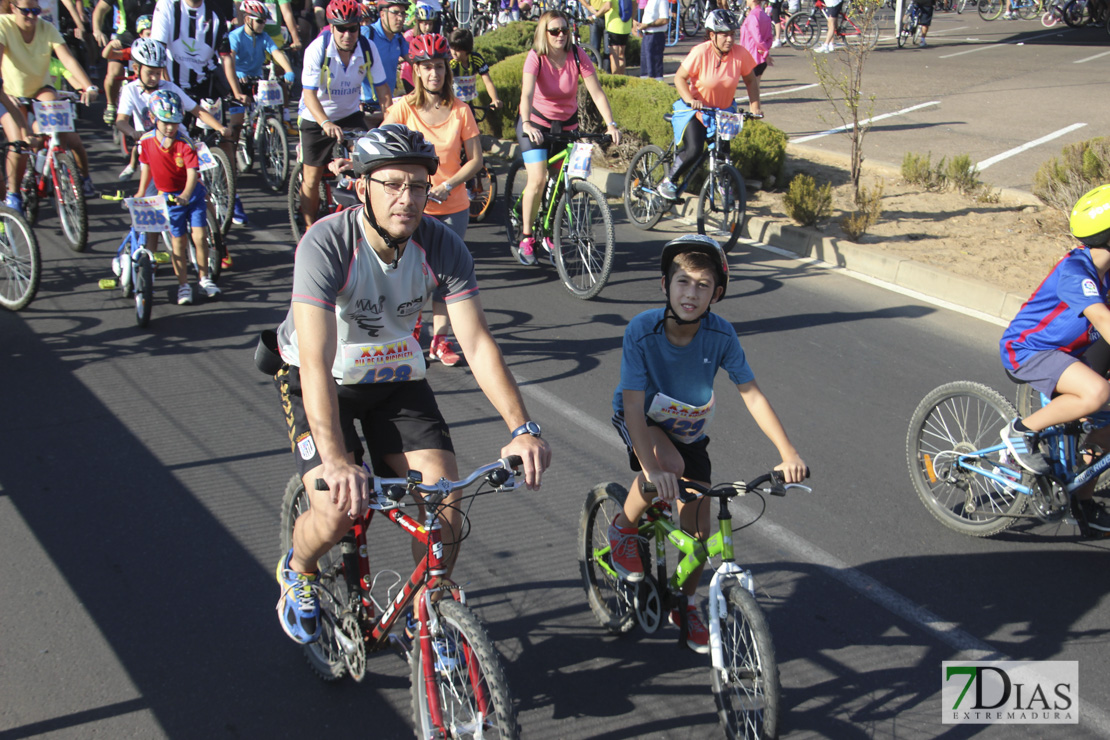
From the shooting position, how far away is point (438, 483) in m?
2.70

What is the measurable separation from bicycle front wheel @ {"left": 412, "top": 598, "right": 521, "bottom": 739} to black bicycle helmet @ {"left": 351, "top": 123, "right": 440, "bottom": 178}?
54.1 inches

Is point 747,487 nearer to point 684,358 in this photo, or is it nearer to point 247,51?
point 684,358

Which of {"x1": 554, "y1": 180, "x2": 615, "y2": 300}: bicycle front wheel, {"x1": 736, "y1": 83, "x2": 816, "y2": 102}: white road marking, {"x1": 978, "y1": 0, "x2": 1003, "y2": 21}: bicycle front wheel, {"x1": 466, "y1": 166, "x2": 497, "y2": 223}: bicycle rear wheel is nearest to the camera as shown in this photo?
{"x1": 554, "y1": 180, "x2": 615, "y2": 300}: bicycle front wheel

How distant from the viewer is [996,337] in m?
7.22

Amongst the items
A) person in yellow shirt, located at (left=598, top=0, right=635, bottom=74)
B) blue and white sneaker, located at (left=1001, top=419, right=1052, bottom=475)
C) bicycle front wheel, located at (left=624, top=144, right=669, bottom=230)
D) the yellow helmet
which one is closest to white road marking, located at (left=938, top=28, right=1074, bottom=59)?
person in yellow shirt, located at (left=598, top=0, right=635, bottom=74)

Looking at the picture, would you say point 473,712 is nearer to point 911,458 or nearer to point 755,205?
point 911,458

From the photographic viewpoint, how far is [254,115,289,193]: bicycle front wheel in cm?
1127

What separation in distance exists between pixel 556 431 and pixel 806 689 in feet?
8.25

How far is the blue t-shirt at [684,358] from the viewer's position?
352 cm

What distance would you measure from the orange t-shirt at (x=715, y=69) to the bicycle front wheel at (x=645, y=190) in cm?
84

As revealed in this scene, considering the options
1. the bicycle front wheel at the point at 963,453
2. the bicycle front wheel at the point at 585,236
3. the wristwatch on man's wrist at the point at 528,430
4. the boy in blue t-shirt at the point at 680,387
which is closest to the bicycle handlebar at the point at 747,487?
the boy in blue t-shirt at the point at 680,387

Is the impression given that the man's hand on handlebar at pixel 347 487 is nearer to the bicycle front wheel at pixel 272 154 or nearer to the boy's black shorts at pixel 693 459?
the boy's black shorts at pixel 693 459

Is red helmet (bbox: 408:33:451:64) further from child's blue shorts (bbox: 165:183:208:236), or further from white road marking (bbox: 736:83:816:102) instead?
white road marking (bbox: 736:83:816:102)

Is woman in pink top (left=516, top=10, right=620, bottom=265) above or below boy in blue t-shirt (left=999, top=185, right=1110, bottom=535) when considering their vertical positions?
above
